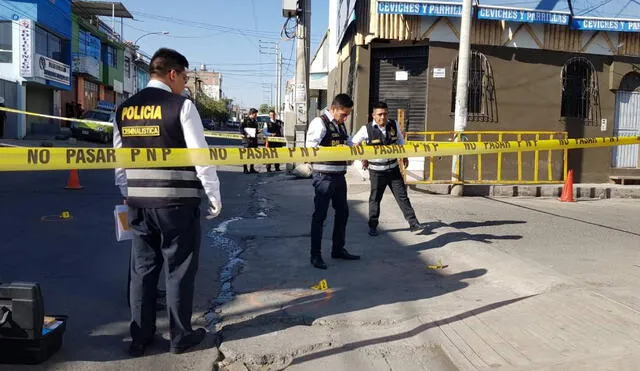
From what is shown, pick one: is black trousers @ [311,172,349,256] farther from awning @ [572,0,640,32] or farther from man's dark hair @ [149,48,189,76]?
awning @ [572,0,640,32]

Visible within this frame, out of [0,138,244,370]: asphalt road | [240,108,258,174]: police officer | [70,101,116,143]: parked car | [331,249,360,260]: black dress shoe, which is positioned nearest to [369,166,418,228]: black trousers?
[331,249,360,260]: black dress shoe

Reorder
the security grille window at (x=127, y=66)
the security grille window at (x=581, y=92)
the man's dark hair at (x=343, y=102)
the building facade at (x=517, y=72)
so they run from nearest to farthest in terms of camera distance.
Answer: the man's dark hair at (x=343, y=102) < the building facade at (x=517, y=72) < the security grille window at (x=581, y=92) < the security grille window at (x=127, y=66)

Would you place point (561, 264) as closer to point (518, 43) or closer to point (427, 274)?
point (427, 274)

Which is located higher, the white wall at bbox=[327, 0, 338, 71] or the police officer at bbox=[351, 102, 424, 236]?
the white wall at bbox=[327, 0, 338, 71]

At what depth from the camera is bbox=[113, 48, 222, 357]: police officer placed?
364 centimetres

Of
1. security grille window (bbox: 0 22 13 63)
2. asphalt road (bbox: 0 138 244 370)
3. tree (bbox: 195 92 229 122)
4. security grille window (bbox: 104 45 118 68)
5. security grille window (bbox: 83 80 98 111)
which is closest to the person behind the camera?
asphalt road (bbox: 0 138 244 370)

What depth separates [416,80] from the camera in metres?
14.2

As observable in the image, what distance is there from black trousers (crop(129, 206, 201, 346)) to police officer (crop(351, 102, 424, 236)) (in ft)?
12.4

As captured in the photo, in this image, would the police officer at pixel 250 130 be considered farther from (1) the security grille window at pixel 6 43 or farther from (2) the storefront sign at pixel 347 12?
(1) the security grille window at pixel 6 43

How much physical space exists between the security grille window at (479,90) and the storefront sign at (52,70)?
2487 centimetres

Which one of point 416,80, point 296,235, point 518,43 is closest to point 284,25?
point 416,80

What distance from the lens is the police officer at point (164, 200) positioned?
143 inches

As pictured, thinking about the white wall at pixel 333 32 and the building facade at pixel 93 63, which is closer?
the white wall at pixel 333 32

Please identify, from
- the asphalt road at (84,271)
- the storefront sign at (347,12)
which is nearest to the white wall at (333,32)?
the storefront sign at (347,12)
